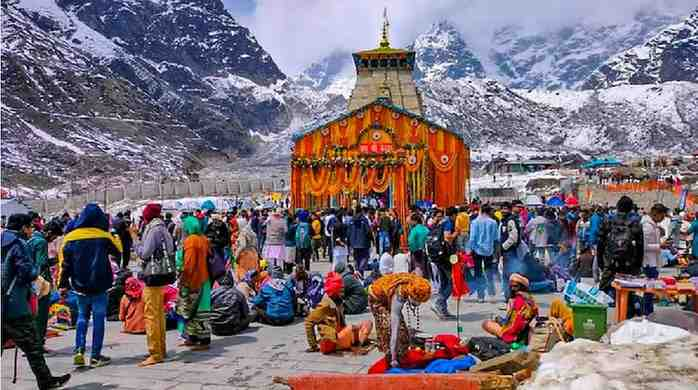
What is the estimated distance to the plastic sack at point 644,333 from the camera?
4.93 m

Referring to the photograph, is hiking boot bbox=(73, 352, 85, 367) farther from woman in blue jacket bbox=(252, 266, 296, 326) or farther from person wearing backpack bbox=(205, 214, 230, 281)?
woman in blue jacket bbox=(252, 266, 296, 326)

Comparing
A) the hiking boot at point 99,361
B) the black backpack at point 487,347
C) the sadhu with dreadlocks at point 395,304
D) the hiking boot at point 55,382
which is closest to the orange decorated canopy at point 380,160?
the black backpack at point 487,347

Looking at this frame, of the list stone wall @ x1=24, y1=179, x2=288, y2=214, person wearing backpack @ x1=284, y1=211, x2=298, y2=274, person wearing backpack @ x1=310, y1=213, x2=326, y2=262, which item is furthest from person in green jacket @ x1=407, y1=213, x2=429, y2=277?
stone wall @ x1=24, y1=179, x2=288, y2=214

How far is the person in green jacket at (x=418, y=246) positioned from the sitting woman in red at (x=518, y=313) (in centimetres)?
344

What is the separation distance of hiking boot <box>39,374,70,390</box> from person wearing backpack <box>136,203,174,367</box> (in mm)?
796

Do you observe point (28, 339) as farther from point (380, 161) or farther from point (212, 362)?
point (380, 161)

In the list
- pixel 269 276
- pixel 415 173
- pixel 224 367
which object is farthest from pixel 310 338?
pixel 415 173

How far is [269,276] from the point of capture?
820cm

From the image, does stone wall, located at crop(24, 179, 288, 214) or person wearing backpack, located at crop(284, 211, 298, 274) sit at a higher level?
stone wall, located at crop(24, 179, 288, 214)

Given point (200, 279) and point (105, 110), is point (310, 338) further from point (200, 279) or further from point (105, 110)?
point (105, 110)

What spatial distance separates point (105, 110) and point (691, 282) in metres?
80.6

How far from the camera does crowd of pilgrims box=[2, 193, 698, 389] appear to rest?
5.20m

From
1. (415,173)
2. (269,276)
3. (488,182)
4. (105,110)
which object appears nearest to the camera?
(269,276)

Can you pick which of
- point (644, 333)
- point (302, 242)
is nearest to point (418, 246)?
point (302, 242)
